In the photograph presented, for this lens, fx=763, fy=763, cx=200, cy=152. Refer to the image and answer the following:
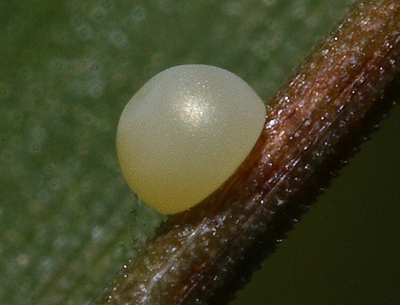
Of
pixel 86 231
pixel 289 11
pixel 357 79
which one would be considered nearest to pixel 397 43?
pixel 357 79

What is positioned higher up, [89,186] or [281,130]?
[281,130]

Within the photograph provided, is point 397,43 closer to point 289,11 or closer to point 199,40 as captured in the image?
point 289,11

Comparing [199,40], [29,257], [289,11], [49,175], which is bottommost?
[29,257]
